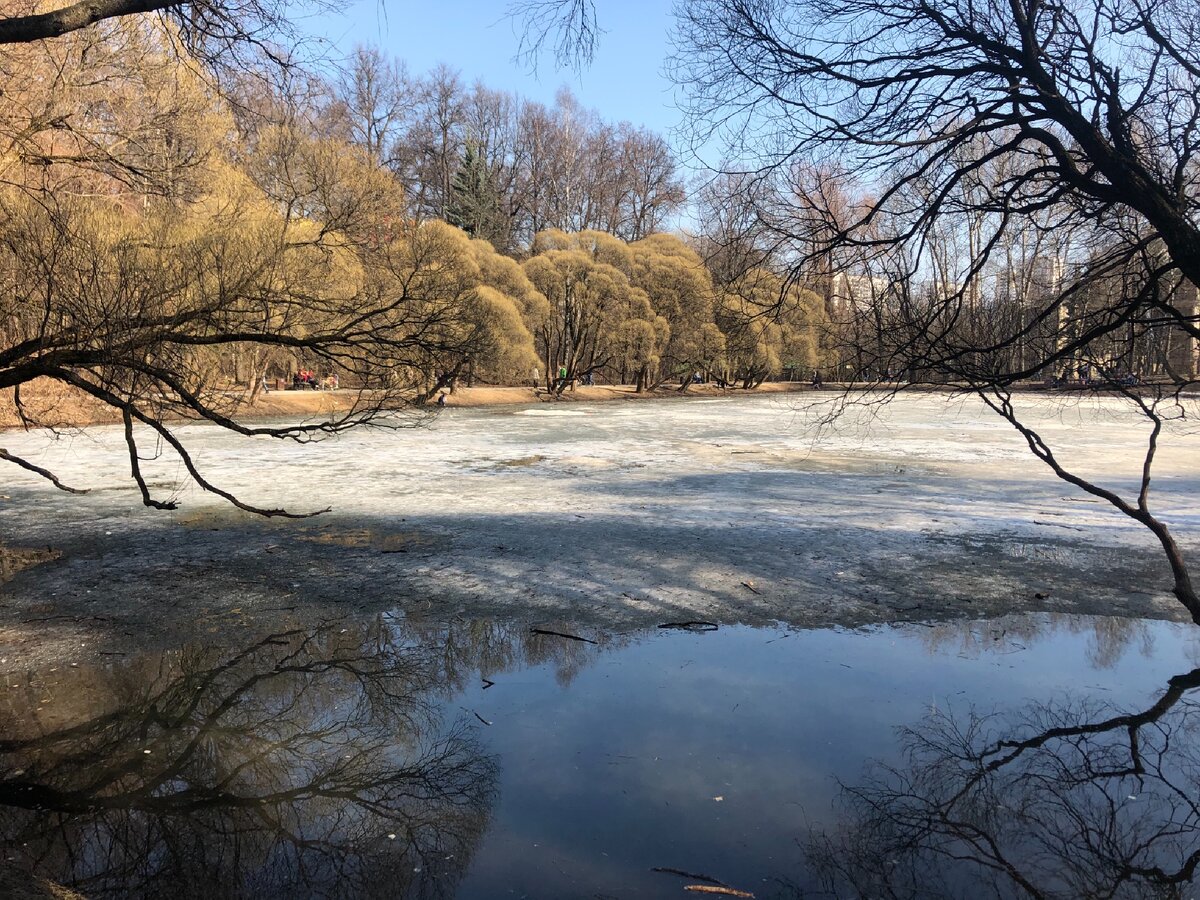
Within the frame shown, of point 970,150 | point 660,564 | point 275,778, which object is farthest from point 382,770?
point 970,150

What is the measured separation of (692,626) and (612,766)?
7.56 ft

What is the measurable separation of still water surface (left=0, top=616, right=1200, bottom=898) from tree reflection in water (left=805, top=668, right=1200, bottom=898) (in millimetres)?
14

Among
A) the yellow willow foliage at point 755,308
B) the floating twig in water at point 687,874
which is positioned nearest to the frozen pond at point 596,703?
the floating twig in water at point 687,874

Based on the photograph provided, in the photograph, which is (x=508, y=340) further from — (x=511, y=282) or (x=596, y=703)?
(x=596, y=703)

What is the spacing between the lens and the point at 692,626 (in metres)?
6.66

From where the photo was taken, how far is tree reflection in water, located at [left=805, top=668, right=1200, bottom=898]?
3.56 meters

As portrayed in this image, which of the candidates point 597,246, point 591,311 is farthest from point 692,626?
point 597,246

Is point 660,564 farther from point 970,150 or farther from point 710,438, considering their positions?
point 710,438

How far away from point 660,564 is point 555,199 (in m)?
52.9

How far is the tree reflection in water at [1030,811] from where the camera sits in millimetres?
3557

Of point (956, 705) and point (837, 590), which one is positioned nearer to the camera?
point (956, 705)

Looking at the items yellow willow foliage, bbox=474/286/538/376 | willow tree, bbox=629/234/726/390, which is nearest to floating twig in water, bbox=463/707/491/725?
yellow willow foliage, bbox=474/286/538/376

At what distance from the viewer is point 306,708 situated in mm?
5145

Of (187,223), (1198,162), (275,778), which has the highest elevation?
(187,223)
